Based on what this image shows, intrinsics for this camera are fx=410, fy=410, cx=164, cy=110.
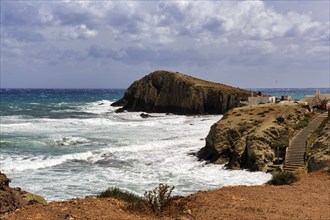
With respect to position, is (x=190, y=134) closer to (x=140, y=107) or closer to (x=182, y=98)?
(x=182, y=98)

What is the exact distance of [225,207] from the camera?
472 inches

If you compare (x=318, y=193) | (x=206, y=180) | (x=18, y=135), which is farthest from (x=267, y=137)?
(x=18, y=135)

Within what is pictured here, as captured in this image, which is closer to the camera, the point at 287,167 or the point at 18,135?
the point at 287,167

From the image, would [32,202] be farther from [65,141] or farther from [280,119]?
[65,141]

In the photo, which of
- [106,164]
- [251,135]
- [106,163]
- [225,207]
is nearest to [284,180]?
[225,207]

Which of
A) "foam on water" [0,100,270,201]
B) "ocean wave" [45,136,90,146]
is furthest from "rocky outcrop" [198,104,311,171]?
"ocean wave" [45,136,90,146]

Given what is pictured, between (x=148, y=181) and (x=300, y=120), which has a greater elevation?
(x=300, y=120)

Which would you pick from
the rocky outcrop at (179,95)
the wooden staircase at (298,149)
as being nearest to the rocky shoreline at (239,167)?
the wooden staircase at (298,149)

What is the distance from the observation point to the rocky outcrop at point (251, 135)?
84.8 feet

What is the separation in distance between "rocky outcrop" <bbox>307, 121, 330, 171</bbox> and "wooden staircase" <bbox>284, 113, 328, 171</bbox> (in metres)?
0.96

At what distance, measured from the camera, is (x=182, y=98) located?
77438 millimetres

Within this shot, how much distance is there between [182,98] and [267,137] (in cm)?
5036

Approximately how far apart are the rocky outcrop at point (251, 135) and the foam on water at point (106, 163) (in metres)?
1.21

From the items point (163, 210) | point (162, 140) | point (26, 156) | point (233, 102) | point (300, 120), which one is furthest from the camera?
point (233, 102)
